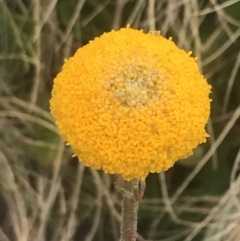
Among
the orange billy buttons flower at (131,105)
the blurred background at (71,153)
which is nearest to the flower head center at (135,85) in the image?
the orange billy buttons flower at (131,105)

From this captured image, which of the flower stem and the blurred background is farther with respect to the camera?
the blurred background

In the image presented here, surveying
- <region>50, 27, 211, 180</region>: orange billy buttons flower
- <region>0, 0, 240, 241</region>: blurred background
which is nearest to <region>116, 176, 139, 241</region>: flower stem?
<region>50, 27, 211, 180</region>: orange billy buttons flower

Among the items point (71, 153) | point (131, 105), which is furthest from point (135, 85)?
point (71, 153)

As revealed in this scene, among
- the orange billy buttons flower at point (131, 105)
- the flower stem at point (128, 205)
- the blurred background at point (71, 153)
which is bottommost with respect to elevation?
the flower stem at point (128, 205)

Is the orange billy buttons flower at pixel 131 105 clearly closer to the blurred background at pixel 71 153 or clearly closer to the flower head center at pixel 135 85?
the flower head center at pixel 135 85

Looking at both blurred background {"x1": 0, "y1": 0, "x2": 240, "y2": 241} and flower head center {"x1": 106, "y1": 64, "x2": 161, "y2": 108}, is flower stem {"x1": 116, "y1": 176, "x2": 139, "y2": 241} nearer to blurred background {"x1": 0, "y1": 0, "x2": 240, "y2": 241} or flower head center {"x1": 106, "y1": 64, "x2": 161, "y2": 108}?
flower head center {"x1": 106, "y1": 64, "x2": 161, "y2": 108}

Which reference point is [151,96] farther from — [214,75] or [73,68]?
[214,75]
